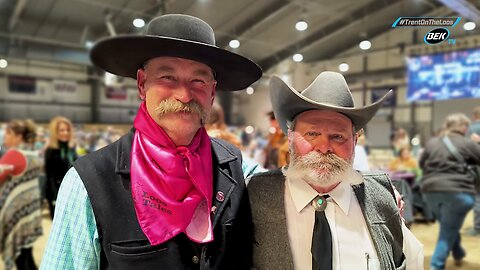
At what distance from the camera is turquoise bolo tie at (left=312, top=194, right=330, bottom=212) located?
48.3 inches

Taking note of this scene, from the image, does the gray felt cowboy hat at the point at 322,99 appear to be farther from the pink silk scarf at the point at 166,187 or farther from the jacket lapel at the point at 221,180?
the pink silk scarf at the point at 166,187

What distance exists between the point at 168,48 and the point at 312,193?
0.65 metres

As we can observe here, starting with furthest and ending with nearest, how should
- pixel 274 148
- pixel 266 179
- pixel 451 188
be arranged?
pixel 274 148 → pixel 451 188 → pixel 266 179

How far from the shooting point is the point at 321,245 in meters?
1.17

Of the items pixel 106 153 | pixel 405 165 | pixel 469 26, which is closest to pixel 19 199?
pixel 106 153

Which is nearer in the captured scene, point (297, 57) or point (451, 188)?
point (297, 57)

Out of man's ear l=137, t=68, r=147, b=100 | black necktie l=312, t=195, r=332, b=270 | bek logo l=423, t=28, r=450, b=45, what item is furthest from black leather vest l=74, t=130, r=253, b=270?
bek logo l=423, t=28, r=450, b=45

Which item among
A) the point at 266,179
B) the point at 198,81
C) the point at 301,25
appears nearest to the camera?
the point at 198,81

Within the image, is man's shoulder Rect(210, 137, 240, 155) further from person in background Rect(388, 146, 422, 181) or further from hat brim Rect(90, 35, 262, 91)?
person in background Rect(388, 146, 422, 181)

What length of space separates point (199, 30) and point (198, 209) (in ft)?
1.81

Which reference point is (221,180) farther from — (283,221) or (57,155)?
(57,155)

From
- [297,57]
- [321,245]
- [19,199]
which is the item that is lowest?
[19,199]

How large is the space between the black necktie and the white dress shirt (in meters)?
0.03

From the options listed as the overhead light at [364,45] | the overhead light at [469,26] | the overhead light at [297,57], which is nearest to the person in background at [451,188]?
the overhead light at [364,45]
